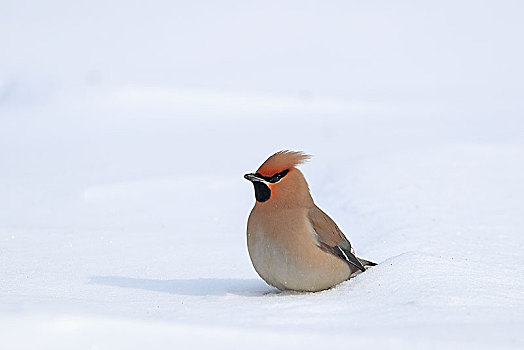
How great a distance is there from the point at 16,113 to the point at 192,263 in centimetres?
894

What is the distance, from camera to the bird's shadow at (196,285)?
156 inches

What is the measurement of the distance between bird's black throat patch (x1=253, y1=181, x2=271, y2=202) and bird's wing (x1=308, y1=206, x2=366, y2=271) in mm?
210

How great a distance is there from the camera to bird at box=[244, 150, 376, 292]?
3.68 meters

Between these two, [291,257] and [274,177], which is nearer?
[291,257]

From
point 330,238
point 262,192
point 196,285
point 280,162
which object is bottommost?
point 196,285

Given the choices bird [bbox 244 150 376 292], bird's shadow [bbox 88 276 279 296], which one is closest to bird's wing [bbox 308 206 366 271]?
bird [bbox 244 150 376 292]

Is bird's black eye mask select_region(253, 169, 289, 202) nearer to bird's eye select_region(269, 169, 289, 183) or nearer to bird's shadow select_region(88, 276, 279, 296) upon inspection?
bird's eye select_region(269, 169, 289, 183)

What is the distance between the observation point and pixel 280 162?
381cm

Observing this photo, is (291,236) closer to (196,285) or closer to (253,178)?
(253,178)

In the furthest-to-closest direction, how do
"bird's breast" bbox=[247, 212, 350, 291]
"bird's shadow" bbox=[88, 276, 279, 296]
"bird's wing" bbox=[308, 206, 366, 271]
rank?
1. "bird's shadow" bbox=[88, 276, 279, 296]
2. "bird's wing" bbox=[308, 206, 366, 271]
3. "bird's breast" bbox=[247, 212, 350, 291]

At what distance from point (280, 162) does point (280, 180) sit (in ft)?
0.27

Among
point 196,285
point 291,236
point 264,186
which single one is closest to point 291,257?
point 291,236

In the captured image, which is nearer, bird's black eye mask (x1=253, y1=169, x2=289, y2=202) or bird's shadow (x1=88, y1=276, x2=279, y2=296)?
bird's black eye mask (x1=253, y1=169, x2=289, y2=202)

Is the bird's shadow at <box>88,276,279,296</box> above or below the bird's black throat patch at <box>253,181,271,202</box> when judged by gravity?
below
